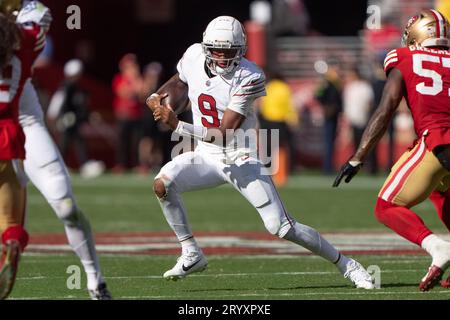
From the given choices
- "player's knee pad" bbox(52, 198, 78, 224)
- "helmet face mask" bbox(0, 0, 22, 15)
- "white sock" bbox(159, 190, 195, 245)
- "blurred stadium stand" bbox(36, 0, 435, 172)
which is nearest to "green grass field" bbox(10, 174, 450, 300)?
"white sock" bbox(159, 190, 195, 245)

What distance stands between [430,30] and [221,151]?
1608mm

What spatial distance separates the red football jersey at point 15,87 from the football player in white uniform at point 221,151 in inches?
47.5

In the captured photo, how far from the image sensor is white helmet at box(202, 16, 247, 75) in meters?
8.22

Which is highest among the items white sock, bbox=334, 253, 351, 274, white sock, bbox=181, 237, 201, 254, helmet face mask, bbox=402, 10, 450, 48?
helmet face mask, bbox=402, 10, 450, 48

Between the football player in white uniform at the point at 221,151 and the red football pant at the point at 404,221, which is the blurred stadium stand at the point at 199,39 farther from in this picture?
the red football pant at the point at 404,221

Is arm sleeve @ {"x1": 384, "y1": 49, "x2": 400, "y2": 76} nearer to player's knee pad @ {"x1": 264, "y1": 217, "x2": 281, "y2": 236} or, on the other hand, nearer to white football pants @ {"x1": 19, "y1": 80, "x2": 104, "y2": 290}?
player's knee pad @ {"x1": 264, "y1": 217, "x2": 281, "y2": 236}

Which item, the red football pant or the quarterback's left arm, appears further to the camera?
the quarterback's left arm

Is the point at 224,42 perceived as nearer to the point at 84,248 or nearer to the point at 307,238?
the point at 307,238

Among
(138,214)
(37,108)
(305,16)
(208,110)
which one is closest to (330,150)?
(305,16)

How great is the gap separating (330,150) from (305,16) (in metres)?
5.04

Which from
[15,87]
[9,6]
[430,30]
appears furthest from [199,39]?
[15,87]

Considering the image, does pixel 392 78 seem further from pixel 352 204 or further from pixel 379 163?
pixel 379 163

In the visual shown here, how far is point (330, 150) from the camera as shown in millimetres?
21047

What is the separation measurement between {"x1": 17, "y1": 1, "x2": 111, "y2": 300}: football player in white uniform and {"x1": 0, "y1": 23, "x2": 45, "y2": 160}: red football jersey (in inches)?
2.5
